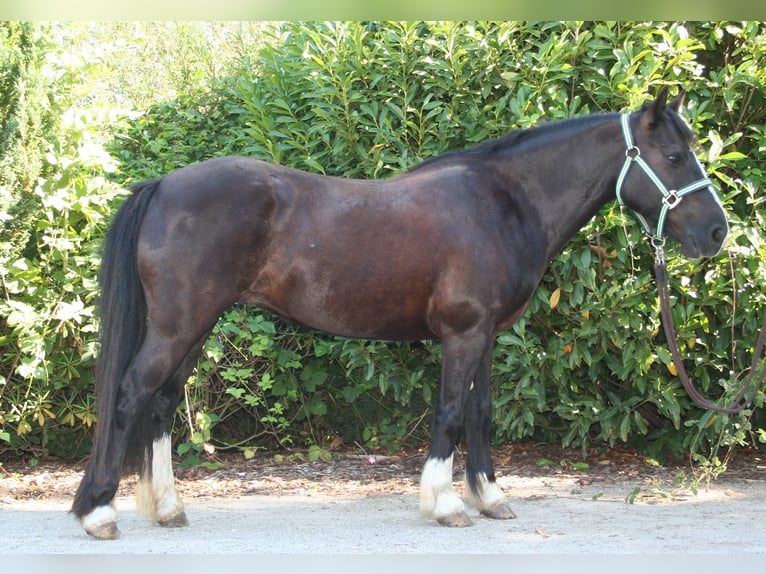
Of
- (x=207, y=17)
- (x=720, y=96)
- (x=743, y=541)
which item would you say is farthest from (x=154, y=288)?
(x=720, y=96)

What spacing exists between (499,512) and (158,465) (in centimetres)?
195

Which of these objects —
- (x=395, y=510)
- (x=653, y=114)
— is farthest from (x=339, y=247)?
(x=653, y=114)

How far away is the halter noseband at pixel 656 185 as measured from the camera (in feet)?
15.1

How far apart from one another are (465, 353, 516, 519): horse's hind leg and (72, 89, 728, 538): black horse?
0.13ft

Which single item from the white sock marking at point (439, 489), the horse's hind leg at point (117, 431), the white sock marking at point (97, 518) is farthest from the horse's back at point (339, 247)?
the white sock marking at point (97, 518)

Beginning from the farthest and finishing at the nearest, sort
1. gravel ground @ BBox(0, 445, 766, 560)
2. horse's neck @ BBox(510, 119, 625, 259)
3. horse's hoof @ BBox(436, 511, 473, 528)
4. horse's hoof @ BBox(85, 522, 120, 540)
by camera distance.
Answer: horse's neck @ BBox(510, 119, 625, 259), horse's hoof @ BBox(436, 511, 473, 528), horse's hoof @ BBox(85, 522, 120, 540), gravel ground @ BBox(0, 445, 766, 560)

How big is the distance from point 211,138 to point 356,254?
3421 mm

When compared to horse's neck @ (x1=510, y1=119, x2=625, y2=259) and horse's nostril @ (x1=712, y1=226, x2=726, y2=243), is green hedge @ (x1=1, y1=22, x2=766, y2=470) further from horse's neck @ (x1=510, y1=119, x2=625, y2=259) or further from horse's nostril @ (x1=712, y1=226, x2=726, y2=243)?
horse's nostril @ (x1=712, y1=226, x2=726, y2=243)

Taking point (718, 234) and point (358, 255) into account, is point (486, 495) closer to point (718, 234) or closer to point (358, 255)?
point (358, 255)

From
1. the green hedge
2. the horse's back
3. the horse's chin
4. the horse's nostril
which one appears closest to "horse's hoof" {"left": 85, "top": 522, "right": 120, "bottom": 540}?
the horse's back

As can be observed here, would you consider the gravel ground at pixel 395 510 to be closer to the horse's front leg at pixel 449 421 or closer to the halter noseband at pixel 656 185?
the horse's front leg at pixel 449 421

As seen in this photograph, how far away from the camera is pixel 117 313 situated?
4.56 m

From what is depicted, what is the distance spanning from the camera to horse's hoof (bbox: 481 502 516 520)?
4.93 m

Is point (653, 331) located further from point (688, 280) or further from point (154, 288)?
point (154, 288)
